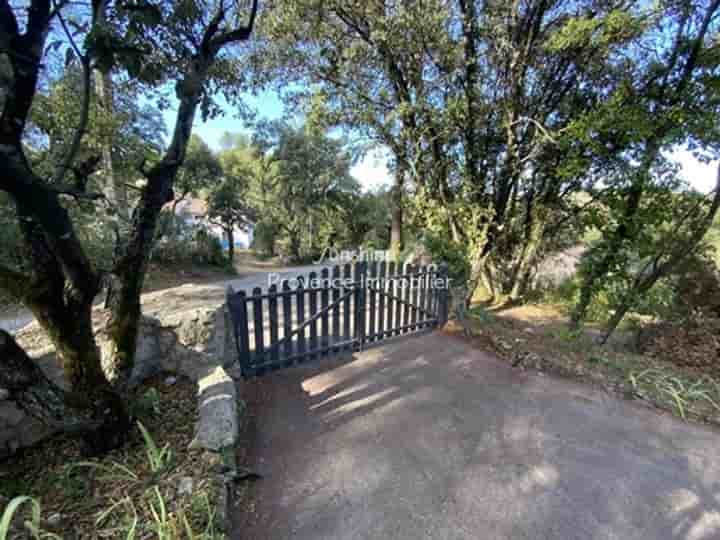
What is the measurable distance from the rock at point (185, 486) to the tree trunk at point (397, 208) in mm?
6319

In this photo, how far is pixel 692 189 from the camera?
3793mm

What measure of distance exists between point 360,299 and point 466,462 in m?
1.99

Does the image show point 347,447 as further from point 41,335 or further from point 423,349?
point 41,335

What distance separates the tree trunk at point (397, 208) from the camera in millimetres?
7062

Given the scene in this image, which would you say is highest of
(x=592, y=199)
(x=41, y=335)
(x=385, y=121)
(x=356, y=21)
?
(x=356, y=21)

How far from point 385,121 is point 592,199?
375 centimetres

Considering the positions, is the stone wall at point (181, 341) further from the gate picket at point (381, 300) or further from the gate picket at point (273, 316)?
the gate picket at point (381, 300)

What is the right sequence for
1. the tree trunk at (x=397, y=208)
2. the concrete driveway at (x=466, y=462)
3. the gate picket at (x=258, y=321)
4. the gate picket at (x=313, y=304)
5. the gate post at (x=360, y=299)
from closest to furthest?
the concrete driveway at (x=466, y=462) < the gate picket at (x=258, y=321) < the gate picket at (x=313, y=304) < the gate post at (x=360, y=299) < the tree trunk at (x=397, y=208)

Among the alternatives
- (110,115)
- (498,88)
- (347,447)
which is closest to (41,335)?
(347,447)

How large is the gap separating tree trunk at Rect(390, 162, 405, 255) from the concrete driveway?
199 inches

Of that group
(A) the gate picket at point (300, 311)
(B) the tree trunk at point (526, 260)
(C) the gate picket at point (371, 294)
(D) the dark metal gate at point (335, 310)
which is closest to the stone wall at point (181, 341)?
(D) the dark metal gate at point (335, 310)

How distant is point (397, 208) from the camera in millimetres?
8422

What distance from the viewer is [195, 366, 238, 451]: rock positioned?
6.13 ft

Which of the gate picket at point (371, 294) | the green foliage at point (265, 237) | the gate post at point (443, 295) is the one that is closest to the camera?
the gate picket at point (371, 294)
